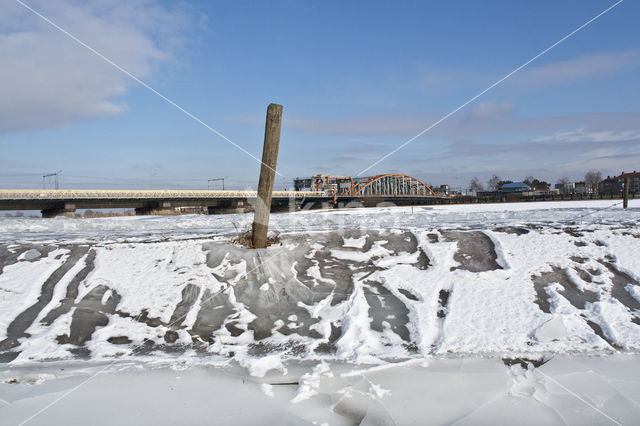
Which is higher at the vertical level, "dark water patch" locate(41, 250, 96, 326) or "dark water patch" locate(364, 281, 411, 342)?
"dark water patch" locate(41, 250, 96, 326)

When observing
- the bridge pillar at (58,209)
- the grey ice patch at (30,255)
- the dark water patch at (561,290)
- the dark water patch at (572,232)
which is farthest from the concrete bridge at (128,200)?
the dark water patch at (561,290)

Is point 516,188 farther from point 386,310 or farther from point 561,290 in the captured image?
point 386,310

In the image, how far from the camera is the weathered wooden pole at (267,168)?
7273 mm

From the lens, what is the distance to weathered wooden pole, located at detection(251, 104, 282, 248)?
23.9ft

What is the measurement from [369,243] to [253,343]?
3.70 metres

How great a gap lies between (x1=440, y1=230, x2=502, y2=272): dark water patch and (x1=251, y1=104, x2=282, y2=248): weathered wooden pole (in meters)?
3.48

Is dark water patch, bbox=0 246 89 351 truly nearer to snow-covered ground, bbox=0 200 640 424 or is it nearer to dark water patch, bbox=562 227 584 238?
snow-covered ground, bbox=0 200 640 424

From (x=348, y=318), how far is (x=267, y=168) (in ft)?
11.2

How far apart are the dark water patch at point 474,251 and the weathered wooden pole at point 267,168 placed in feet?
11.4

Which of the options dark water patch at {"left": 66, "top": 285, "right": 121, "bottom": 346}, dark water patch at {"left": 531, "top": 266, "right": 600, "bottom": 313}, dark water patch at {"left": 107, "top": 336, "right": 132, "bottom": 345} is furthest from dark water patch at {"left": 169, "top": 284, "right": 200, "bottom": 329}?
dark water patch at {"left": 531, "top": 266, "right": 600, "bottom": 313}

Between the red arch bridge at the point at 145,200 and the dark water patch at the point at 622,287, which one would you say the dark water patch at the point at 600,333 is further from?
the red arch bridge at the point at 145,200

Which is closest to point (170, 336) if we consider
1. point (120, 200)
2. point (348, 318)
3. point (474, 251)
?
point (348, 318)

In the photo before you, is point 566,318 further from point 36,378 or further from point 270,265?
point 36,378

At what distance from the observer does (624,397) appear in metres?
3.51
